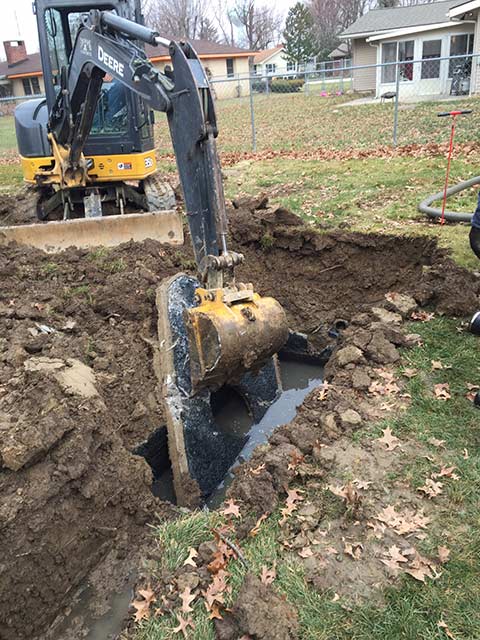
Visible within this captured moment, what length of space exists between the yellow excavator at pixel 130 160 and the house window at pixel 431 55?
2258cm

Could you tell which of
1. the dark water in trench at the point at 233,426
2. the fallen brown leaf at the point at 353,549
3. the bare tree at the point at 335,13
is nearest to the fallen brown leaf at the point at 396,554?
the fallen brown leaf at the point at 353,549

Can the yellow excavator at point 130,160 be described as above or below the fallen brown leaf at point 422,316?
above

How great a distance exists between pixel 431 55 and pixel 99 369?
29253mm

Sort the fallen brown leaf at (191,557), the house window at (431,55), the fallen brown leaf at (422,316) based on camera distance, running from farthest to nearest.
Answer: the house window at (431,55) < the fallen brown leaf at (422,316) < the fallen brown leaf at (191,557)

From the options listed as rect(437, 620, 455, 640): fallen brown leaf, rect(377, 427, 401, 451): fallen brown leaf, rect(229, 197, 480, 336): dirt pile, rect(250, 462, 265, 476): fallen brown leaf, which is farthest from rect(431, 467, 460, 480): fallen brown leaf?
rect(229, 197, 480, 336): dirt pile

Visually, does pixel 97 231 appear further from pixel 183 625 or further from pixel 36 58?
pixel 36 58

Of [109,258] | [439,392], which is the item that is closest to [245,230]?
[109,258]

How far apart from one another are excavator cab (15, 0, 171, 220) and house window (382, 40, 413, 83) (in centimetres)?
2321

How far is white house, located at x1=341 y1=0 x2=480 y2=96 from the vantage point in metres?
25.4

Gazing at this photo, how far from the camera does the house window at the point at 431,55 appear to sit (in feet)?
86.5

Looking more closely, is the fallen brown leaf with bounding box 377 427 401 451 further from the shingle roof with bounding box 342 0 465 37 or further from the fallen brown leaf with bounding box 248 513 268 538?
the shingle roof with bounding box 342 0 465 37

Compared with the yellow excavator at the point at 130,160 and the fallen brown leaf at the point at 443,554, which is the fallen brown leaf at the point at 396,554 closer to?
the fallen brown leaf at the point at 443,554

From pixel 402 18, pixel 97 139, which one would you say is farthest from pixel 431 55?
pixel 97 139

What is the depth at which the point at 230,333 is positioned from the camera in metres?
4.06
